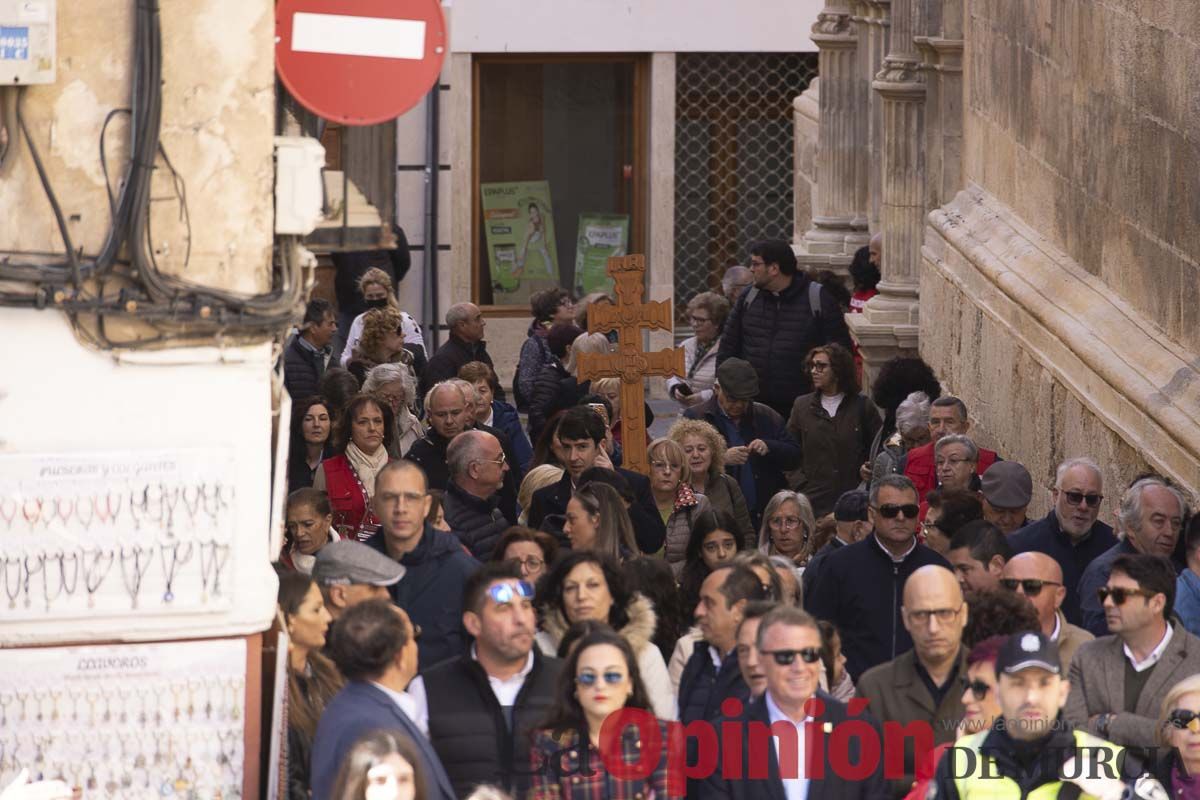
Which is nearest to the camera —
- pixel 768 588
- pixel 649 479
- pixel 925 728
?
pixel 925 728

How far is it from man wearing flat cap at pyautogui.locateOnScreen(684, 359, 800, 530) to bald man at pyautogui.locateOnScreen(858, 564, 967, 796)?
445cm

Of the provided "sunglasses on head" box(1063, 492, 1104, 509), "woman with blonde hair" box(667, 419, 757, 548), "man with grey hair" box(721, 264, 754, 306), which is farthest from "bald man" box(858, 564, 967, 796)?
"man with grey hair" box(721, 264, 754, 306)

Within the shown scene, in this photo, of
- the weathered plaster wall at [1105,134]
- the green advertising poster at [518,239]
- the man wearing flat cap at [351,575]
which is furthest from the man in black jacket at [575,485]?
the green advertising poster at [518,239]

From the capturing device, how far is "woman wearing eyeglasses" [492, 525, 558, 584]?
8.30 m

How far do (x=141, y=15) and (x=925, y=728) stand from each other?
2954mm

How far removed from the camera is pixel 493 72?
20.2 meters

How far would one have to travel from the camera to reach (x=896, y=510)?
8.85 metres

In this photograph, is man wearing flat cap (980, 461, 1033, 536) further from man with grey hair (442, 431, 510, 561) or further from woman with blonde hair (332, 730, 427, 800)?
woman with blonde hair (332, 730, 427, 800)

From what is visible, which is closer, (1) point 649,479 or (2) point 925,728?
(2) point 925,728

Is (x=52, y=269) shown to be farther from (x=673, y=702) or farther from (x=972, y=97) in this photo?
(x=972, y=97)

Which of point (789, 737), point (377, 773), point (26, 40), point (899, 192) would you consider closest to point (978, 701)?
point (789, 737)

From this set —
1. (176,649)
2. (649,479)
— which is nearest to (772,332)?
(649,479)

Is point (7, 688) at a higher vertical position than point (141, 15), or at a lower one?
lower

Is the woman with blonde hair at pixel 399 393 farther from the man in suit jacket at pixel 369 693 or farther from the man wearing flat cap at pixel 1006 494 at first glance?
the man in suit jacket at pixel 369 693
